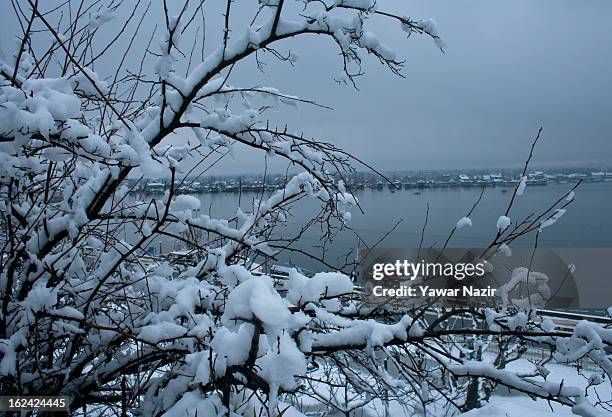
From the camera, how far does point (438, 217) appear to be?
31141mm

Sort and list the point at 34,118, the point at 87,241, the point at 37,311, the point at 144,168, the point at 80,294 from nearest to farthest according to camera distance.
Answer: the point at 34,118, the point at 144,168, the point at 37,311, the point at 80,294, the point at 87,241

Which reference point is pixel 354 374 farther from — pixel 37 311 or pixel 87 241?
pixel 87 241

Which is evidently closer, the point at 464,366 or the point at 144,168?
the point at 144,168

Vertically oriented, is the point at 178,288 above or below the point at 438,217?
above

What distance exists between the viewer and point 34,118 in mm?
1574

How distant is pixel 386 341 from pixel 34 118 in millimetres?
1762

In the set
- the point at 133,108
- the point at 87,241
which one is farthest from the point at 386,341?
the point at 133,108

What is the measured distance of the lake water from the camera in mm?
4254

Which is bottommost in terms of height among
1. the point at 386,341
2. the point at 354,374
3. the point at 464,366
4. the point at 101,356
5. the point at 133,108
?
the point at 354,374

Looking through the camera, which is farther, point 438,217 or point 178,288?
point 438,217

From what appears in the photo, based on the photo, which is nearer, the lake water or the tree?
the tree

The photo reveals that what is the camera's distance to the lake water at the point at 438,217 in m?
4.25

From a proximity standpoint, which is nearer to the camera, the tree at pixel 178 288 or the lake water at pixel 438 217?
the tree at pixel 178 288

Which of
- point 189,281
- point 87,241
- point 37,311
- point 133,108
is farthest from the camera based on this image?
point 133,108
